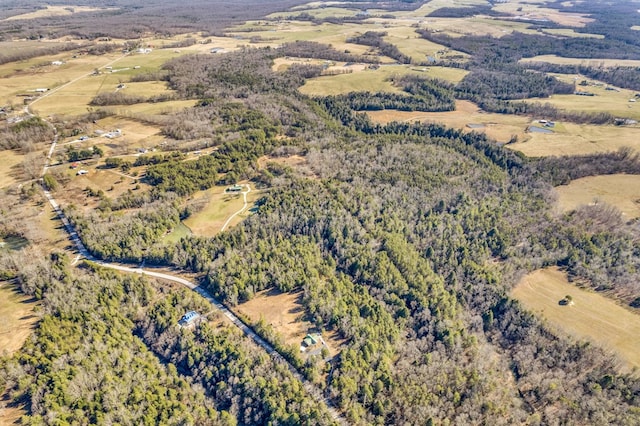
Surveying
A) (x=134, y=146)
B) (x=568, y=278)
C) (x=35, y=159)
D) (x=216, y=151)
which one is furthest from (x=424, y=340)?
(x=35, y=159)

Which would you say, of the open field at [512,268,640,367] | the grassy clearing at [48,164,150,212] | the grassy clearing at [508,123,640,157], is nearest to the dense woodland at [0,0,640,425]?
the open field at [512,268,640,367]

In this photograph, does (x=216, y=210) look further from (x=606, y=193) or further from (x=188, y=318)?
(x=606, y=193)

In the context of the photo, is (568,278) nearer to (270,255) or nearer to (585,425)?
(585,425)

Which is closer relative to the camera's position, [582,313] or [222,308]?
[582,313]

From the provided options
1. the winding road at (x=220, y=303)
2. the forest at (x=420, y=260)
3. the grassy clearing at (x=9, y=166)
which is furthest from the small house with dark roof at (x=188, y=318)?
the grassy clearing at (x=9, y=166)

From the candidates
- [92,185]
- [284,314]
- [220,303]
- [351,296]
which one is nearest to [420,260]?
[351,296]
